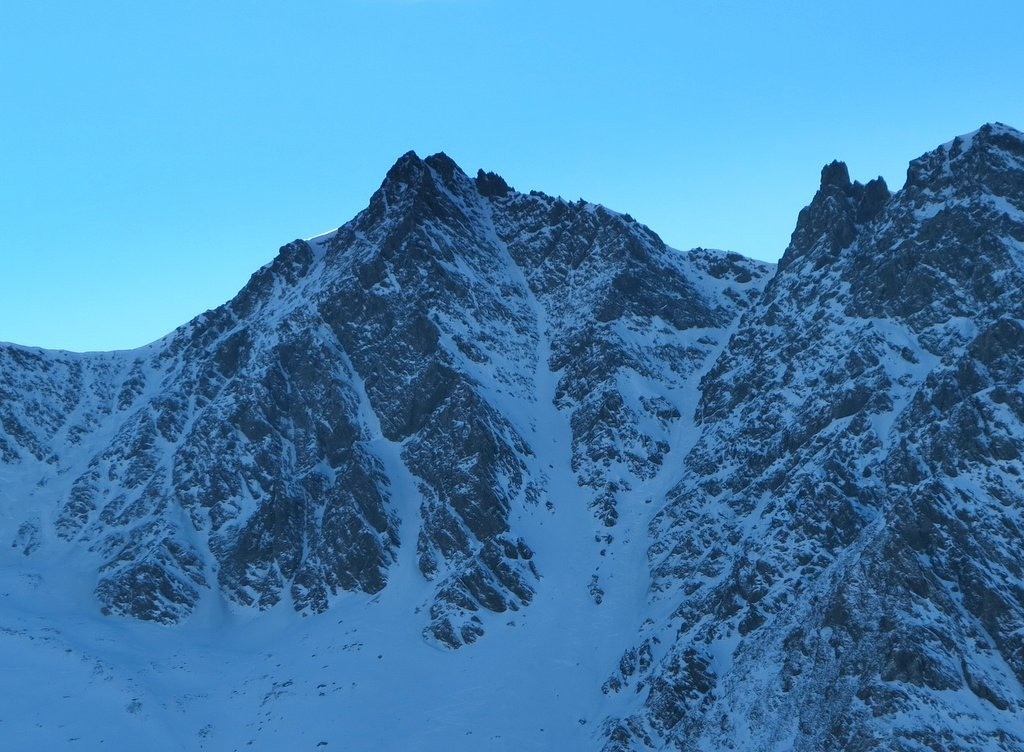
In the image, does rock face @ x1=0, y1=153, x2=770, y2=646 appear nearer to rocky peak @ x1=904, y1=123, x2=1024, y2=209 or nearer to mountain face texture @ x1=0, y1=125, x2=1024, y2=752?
mountain face texture @ x1=0, y1=125, x2=1024, y2=752

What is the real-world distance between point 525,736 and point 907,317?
54.5 m

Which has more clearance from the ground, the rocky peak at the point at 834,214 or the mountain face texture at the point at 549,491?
the rocky peak at the point at 834,214

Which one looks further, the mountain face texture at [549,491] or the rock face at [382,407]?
the rock face at [382,407]

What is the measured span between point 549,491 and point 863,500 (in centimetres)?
3867

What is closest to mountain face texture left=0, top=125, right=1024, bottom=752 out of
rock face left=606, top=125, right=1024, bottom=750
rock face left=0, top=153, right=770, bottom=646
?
rock face left=606, top=125, right=1024, bottom=750

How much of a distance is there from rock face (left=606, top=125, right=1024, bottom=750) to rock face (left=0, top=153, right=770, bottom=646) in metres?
14.6

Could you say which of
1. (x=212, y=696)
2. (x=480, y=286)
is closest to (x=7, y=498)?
(x=212, y=696)

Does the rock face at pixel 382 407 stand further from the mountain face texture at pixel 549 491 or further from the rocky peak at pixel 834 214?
the rocky peak at pixel 834 214

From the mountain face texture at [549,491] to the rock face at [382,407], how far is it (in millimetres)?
494

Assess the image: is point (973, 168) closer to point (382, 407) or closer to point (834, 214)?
point (834, 214)

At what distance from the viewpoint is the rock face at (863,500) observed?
267 feet

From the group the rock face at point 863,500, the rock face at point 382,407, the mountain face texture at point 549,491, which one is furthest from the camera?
the rock face at point 382,407

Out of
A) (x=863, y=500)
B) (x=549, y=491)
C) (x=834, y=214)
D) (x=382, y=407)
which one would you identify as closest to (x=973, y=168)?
(x=834, y=214)

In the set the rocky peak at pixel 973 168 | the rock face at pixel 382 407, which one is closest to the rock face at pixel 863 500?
the rocky peak at pixel 973 168
